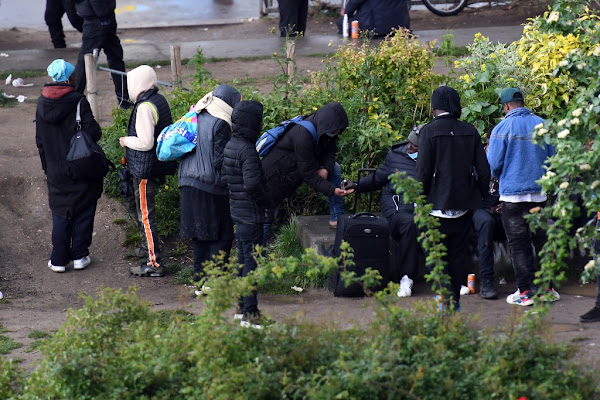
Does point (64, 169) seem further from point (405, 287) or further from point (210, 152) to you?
point (405, 287)

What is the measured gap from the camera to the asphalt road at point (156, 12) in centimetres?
1670

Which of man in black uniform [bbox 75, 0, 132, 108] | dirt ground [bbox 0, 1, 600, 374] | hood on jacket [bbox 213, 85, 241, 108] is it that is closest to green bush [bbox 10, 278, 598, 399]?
dirt ground [bbox 0, 1, 600, 374]

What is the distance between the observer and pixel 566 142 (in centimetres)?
468

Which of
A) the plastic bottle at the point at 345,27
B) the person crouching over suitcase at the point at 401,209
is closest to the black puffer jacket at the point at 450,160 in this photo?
the person crouching over suitcase at the point at 401,209

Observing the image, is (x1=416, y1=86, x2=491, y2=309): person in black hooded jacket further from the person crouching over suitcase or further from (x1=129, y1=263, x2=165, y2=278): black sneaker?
(x1=129, y1=263, x2=165, y2=278): black sneaker

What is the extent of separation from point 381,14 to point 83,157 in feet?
23.0

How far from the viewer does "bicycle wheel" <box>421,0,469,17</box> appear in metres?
15.9

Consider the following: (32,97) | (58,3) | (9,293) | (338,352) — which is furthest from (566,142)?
(58,3)

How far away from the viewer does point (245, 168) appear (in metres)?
6.30

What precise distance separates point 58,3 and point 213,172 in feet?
28.3

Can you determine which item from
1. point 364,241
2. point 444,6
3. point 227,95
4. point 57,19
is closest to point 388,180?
point 364,241

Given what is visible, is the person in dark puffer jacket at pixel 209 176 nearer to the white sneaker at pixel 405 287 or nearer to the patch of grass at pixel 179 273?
the patch of grass at pixel 179 273

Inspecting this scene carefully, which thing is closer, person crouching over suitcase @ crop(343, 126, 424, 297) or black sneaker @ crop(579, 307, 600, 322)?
black sneaker @ crop(579, 307, 600, 322)

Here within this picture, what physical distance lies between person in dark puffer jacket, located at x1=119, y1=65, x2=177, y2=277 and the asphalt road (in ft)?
29.7
